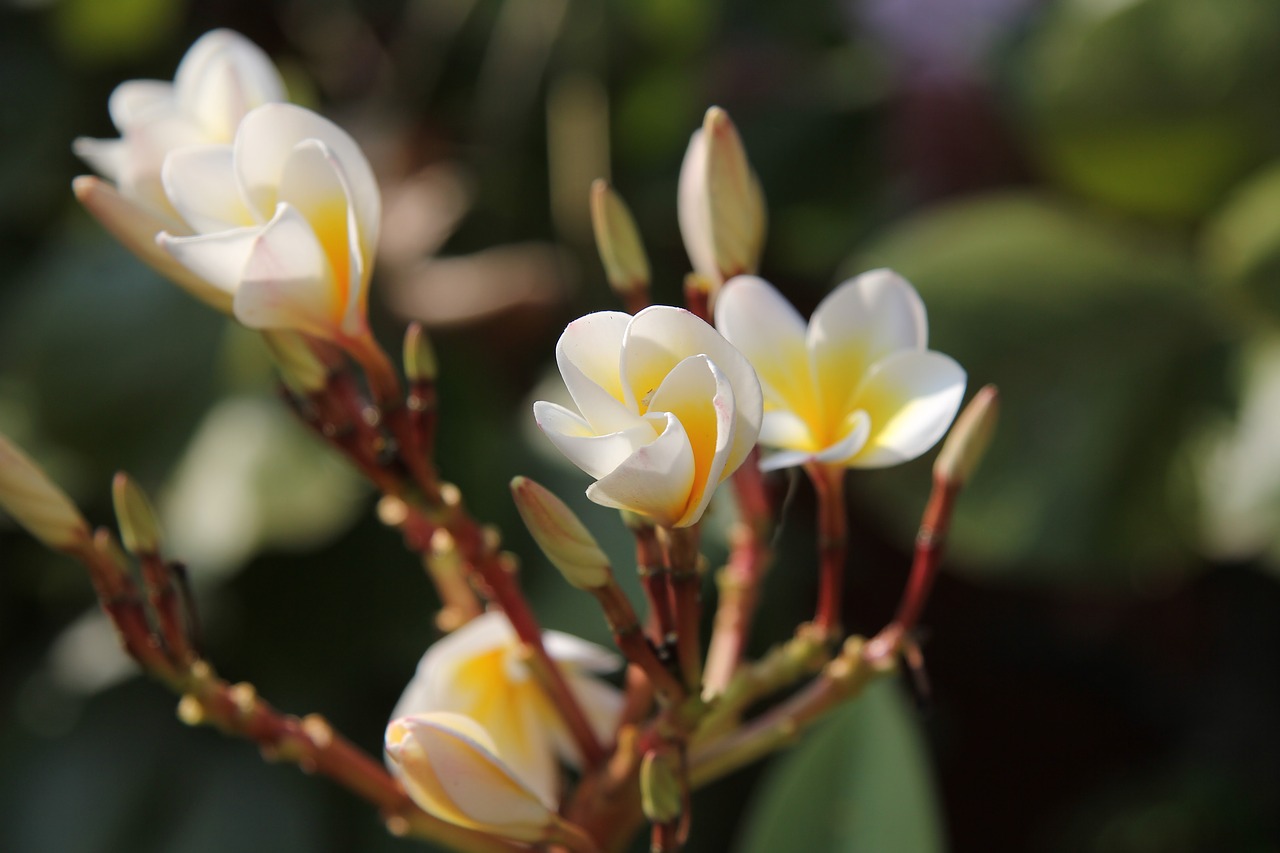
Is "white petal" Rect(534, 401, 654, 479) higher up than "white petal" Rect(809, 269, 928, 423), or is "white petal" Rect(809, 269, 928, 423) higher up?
"white petal" Rect(534, 401, 654, 479)

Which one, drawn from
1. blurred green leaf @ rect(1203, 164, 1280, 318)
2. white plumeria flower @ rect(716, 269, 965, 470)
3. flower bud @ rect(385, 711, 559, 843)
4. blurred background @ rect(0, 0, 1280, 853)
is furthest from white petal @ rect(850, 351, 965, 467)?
blurred green leaf @ rect(1203, 164, 1280, 318)

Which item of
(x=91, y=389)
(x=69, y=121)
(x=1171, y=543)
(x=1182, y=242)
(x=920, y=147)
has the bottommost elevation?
(x=1171, y=543)

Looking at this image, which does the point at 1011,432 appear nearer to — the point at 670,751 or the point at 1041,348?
the point at 1041,348

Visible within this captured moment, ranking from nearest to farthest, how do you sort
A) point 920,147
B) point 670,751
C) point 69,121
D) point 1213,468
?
point 670,751 < point 1213,468 < point 920,147 < point 69,121

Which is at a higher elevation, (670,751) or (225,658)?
(670,751)

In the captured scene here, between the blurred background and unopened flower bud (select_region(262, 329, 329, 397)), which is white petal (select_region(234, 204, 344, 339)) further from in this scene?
the blurred background

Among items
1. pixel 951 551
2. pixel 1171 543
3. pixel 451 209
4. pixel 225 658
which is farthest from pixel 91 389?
pixel 1171 543

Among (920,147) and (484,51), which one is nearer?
(920,147)
